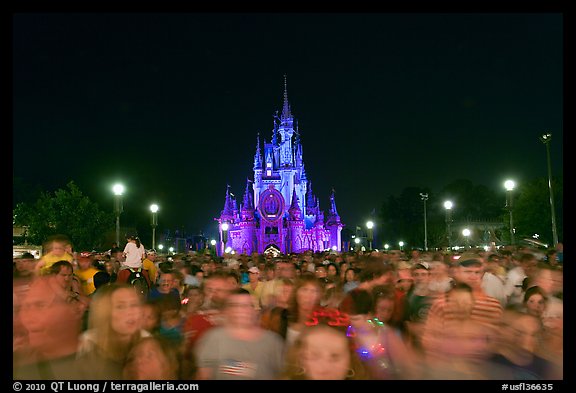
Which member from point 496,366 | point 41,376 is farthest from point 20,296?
point 496,366

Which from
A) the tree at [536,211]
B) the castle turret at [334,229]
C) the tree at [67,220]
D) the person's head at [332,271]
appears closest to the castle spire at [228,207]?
the castle turret at [334,229]

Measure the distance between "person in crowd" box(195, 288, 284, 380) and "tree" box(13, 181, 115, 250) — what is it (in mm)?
66140

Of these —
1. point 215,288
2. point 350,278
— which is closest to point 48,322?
point 215,288

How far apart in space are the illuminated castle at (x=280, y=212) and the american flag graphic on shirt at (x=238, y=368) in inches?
3588

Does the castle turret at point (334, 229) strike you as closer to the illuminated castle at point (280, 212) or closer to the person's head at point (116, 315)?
the illuminated castle at point (280, 212)

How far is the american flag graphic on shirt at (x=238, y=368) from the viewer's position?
5.18 metres

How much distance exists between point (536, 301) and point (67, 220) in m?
67.2

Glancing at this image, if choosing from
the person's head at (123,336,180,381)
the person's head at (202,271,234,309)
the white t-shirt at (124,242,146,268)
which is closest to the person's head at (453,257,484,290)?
the person's head at (202,271,234,309)

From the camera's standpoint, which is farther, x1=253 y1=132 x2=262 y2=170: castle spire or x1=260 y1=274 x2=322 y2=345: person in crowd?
x1=253 y1=132 x2=262 y2=170: castle spire

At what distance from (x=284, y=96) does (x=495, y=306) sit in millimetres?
124369

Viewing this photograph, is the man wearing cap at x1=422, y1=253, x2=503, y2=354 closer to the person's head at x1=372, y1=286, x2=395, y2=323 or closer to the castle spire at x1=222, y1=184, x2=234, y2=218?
the person's head at x1=372, y1=286, x2=395, y2=323

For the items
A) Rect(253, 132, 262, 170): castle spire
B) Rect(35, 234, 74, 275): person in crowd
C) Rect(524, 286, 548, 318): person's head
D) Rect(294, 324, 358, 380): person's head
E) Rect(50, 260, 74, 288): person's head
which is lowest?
Rect(294, 324, 358, 380): person's head

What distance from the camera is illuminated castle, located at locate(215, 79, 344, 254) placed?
102375 millimetres

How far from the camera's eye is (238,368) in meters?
5.21
